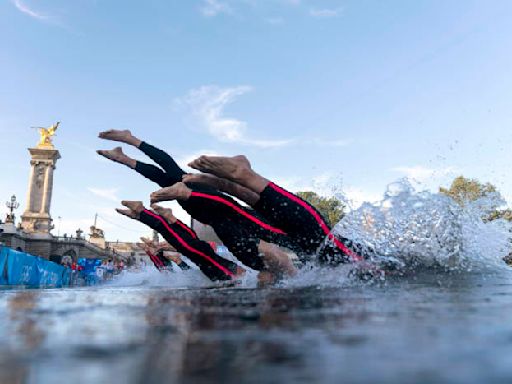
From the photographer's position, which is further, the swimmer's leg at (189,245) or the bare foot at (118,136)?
the swimmer's leg at (189,245)

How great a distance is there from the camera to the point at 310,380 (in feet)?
1.85

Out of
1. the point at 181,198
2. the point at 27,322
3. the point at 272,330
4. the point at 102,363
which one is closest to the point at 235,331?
the point at 272,330

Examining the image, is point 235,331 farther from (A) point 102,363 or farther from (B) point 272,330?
(A) point 102,363

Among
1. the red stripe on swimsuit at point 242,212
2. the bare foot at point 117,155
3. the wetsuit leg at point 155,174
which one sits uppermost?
the bare foot at point 117,155

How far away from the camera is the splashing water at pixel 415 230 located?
Result: 11.9ft

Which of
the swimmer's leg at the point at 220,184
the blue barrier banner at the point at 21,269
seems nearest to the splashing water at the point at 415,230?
the swimmer's leg at the point at 220,184

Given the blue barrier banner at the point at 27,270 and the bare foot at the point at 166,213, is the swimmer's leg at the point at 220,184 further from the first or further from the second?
Answer: the blue barrier banner at the point at 27,270

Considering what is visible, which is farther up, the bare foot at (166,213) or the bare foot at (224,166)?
the bare foot at (166,213)

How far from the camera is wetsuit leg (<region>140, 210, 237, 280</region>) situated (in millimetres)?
6000

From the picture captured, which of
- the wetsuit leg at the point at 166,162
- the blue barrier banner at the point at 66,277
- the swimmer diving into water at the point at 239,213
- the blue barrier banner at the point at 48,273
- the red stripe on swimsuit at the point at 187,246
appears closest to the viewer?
the swimmer diving into water at the point at 239,213

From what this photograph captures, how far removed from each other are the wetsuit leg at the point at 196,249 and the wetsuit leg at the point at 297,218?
8.58 ft

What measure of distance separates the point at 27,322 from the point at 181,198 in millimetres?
3016

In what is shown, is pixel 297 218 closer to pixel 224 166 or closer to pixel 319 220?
pixel 319 220

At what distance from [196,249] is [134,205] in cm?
123
